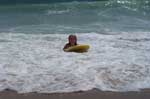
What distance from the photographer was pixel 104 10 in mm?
21734

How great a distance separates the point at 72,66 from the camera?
7.18m

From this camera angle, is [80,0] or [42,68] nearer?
[42,68]

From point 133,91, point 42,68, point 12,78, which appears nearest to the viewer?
point 133,91

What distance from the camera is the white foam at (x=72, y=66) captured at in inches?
236

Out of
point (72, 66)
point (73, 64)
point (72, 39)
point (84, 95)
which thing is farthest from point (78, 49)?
point (84, 95)

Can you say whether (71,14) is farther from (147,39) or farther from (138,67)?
(138,67)

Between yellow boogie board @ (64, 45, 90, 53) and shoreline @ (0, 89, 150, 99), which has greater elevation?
yellow boogie board @ (64, 45, 90, 53)

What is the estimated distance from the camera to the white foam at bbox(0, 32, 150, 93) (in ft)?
19.7

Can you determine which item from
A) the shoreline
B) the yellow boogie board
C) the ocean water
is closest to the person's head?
the yellow boogie board

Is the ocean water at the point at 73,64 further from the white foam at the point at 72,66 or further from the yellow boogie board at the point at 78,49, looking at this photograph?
the yellow boogie board at the point at 78,49

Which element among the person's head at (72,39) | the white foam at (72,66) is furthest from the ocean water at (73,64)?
the person's head at (72,39)

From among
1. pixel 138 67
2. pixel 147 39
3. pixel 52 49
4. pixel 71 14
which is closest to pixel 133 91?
pixel 138 67

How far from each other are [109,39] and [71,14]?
10109 mm

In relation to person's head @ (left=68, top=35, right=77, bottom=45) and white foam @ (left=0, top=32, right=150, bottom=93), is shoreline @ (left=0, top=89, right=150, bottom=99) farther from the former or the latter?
person's head @ (left=68, top=35, right=77, bottom=45)
